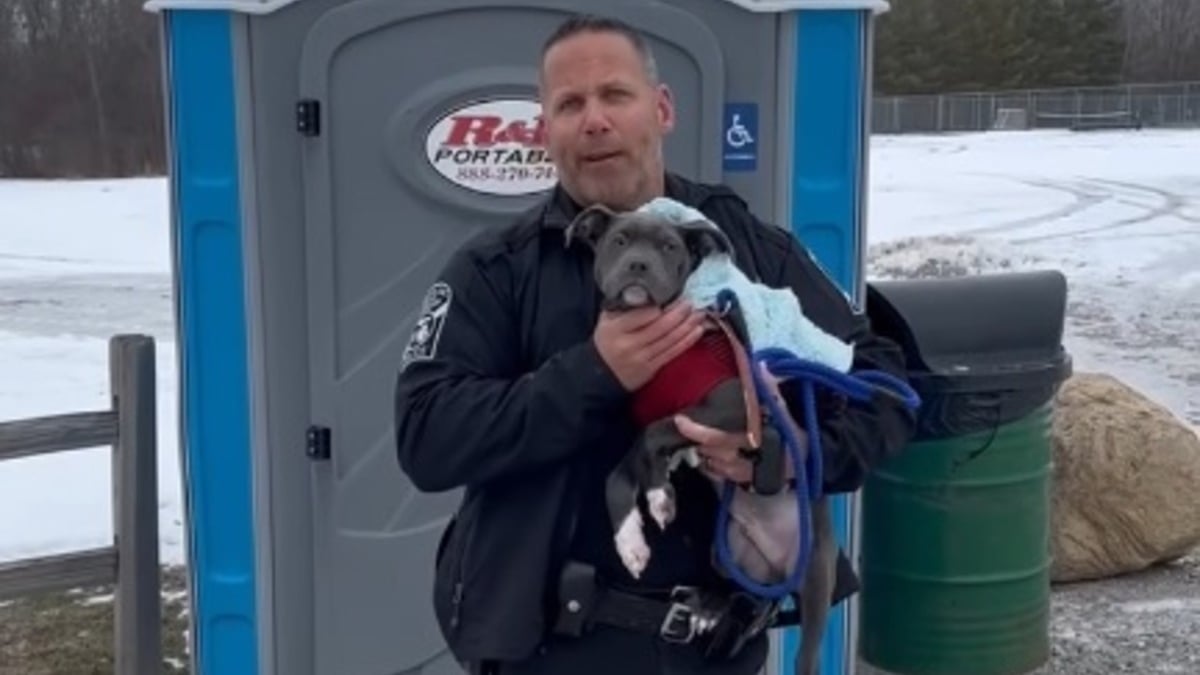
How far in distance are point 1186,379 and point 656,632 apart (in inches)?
327

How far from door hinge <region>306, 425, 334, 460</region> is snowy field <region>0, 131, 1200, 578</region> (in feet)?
8.72

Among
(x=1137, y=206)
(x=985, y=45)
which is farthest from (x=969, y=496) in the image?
(x=985, y=45)

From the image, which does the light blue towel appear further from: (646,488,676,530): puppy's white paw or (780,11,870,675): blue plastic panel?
(780,11,870,675): blue plastic panel

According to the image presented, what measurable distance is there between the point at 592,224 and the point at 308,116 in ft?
5.34

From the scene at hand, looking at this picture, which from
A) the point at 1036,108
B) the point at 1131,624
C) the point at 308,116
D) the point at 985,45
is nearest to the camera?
the point at 308,116

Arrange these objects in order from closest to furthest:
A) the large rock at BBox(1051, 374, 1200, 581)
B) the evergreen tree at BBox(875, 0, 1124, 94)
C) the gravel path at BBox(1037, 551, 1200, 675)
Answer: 1. the gravel path at BBox(1037, 551, 1200, 675)
2. the large rock at BBox(1051, 374, 1200, 581)
3. the evergreen tree at BBox(875, 0, 1124, 94)

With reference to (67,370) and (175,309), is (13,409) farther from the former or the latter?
(175,309)

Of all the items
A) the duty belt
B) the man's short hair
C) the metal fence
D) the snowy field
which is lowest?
the snowy field

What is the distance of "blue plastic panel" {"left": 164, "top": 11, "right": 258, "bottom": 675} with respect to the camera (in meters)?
3.65

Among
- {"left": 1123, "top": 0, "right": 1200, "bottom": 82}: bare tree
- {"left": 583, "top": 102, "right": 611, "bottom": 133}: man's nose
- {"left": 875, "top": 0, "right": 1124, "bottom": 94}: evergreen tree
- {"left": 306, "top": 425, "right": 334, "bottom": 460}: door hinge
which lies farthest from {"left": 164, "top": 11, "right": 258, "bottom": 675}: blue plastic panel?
{"left": 1123, "top": 0, "right": 1200, "bottom": 82}: bare tree

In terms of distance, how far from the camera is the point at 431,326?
2.27 metres

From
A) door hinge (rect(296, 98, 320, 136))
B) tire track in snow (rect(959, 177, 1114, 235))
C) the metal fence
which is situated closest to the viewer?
door hinge (rect(296, 98, 320, 136))

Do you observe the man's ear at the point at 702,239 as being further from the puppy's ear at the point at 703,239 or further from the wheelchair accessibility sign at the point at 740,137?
the wheelchair accessibility sign at the point at 740,137

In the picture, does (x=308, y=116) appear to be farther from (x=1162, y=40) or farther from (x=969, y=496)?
(x=1162, y=40)
